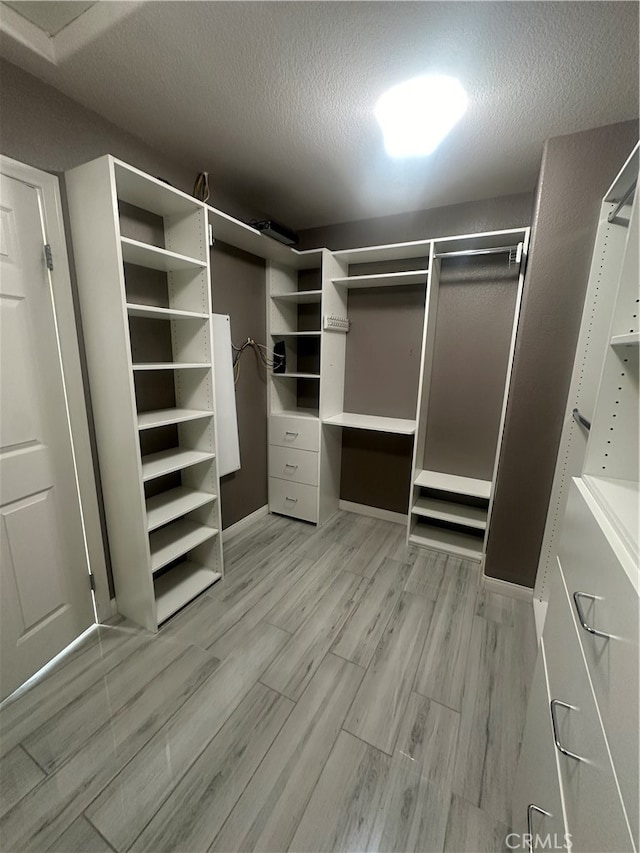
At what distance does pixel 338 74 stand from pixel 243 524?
8.98 ft

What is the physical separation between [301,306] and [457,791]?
3027 millimetres

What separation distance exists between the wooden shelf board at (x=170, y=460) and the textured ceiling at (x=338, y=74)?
65.5 inches

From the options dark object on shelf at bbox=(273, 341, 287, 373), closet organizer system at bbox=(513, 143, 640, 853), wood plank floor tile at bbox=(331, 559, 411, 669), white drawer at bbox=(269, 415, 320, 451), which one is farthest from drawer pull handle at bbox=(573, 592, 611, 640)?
dark object on shelf at bbox=(273, 341, 287, 373)

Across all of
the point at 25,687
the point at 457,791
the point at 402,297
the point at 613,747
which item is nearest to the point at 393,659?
the point at 457,791

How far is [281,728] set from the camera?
136 centimetres

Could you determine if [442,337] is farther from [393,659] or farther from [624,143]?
[393,659]

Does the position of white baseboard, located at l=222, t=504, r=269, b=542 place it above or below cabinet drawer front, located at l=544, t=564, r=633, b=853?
below

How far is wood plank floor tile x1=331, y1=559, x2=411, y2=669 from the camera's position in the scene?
5.63 ft

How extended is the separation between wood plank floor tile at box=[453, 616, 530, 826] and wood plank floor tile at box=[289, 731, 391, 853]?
0.96ft

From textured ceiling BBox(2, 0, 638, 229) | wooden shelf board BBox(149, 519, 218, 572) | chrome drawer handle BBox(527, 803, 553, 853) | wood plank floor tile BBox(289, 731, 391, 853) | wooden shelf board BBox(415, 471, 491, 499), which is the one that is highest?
textured ceiling BBox(2, 0, 638, 229)

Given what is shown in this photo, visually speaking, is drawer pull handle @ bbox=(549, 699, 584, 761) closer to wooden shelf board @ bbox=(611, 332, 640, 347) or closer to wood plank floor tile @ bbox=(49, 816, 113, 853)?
wooden shelf board @ bbox=(611, 332, 640, 347)

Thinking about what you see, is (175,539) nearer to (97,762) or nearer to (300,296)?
(97,762)

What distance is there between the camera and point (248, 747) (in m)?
1.29

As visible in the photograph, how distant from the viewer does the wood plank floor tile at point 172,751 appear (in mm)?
1085
